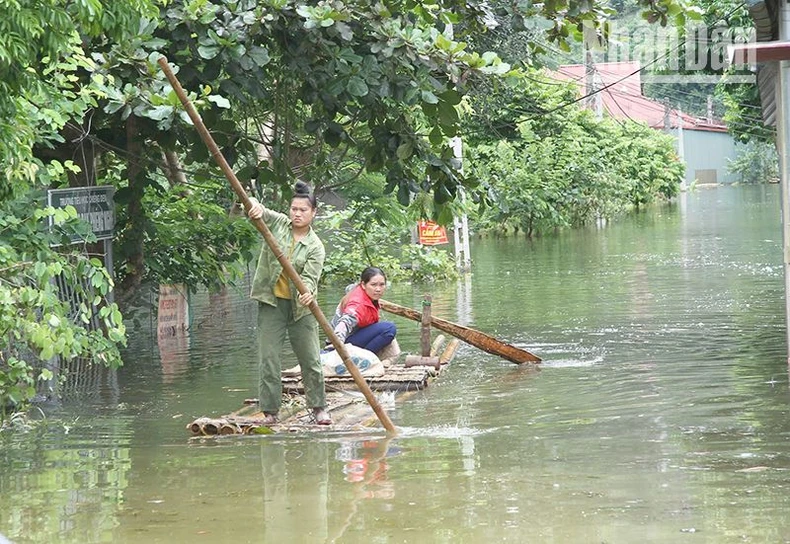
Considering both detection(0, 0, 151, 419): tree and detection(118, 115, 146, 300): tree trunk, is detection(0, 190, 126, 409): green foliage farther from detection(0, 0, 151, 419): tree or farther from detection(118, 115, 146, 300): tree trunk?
detection(118, 115, 146, 300): tree trunk

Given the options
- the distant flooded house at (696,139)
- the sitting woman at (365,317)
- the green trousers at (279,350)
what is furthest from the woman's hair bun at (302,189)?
the distant flooded house at (696,139)

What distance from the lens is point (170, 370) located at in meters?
14.9

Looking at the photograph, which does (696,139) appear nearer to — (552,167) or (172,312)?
(552,167)

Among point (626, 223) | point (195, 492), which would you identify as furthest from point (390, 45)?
point (626, 223)

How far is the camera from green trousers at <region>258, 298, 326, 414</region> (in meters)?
Result: 10.1

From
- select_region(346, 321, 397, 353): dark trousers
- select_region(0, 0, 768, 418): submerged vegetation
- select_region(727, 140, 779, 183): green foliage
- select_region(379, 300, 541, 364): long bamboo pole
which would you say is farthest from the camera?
select_region(727, 140, 779, 183): green foliage

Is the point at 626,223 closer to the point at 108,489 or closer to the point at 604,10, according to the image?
the point at 604,10

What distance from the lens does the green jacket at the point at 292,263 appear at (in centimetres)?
1000

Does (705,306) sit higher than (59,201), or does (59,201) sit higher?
(59,201)

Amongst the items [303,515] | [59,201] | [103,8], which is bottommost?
[303,515]

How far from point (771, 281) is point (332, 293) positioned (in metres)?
7.52

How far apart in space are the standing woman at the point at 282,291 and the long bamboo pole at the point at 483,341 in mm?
3753

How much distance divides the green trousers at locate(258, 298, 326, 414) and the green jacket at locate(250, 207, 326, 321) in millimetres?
89

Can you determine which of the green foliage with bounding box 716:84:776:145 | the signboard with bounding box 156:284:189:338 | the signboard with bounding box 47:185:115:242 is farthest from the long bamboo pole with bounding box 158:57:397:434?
the green foliage with bounding box 716:84:776:145
